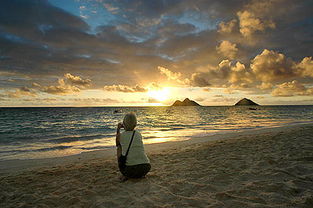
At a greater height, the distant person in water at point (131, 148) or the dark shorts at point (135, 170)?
the distant person in water at point (131, 148)

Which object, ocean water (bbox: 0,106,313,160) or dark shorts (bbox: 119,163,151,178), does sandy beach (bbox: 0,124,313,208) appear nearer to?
dark shorts (bbox: 119,163,151,178)

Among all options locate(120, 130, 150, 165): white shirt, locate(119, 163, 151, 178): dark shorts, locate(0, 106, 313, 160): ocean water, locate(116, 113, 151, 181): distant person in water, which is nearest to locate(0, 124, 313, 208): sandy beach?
locate(119, 163, 151, 178): dark shorts

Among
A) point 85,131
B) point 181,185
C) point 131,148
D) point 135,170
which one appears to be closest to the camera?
point 181,185

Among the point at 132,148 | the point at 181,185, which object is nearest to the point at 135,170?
the point at 132,148

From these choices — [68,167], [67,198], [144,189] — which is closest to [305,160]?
[144,189]

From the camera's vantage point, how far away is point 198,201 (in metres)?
4.00

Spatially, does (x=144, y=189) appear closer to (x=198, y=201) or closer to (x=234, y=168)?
(x=198, y=201)

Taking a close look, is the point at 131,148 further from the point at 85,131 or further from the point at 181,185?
the point at 85,131

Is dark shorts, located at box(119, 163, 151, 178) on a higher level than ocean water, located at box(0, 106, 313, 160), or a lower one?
higher

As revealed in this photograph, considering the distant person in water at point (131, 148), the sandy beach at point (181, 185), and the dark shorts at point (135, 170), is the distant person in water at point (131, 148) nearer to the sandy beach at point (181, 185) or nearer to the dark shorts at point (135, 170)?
the dark shorts at point (135, 170)

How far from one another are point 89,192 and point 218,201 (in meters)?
3.08

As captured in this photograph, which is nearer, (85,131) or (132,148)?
(132,148)

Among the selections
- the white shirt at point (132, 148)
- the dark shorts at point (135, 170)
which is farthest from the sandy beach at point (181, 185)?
the white shirt at point (132, 148)

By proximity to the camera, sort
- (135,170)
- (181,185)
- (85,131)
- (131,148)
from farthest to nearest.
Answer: (85,131) → (135,170) → (131,148) → (181,185)
